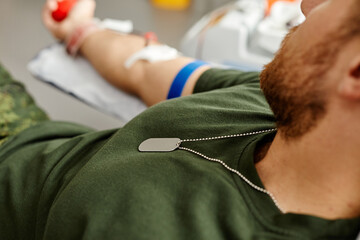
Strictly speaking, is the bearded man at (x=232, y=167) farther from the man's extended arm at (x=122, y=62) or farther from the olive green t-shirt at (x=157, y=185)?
the man's extended arm at (x=122, y=62)

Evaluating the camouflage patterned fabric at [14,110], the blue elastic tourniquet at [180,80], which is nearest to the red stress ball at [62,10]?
the camouflage patterned fabric at [14,110]

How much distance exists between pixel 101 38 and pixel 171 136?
646mm

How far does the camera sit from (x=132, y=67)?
120cm

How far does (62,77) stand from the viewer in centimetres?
129

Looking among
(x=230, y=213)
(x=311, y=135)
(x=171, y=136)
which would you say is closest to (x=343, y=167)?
(x=311, y=135)

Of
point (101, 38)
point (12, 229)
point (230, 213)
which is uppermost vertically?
point (101, 38)

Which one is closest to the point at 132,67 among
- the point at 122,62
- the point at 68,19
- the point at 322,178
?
the point at 122,62

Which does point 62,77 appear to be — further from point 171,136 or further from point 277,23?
point 277,23

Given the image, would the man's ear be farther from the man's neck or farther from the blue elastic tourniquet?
the blue elastic tourniquet

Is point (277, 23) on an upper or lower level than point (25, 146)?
upper

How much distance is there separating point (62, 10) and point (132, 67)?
0.35 m

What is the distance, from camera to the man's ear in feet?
1.77

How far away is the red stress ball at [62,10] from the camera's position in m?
1.34

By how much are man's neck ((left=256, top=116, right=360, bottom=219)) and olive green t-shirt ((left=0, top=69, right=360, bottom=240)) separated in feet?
0.10
